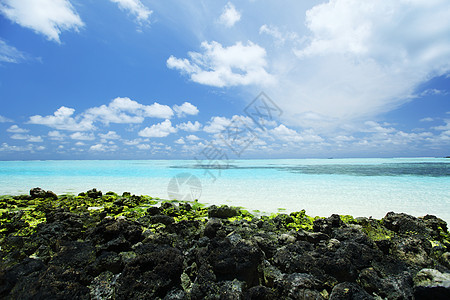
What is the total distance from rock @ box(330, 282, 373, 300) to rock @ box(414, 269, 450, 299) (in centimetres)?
72

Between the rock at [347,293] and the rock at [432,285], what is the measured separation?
72cm

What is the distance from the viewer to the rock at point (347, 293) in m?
3.20

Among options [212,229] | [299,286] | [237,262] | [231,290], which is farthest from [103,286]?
[299,286]

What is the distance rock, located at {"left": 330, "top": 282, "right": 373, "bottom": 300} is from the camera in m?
3.20

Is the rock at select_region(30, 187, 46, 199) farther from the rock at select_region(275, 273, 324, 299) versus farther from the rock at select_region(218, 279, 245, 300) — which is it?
the rock at select_region(275, 273, 324, 299)

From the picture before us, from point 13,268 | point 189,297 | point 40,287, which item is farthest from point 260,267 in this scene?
point 13,268

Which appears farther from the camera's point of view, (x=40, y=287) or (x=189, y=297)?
(x=189, y=297)

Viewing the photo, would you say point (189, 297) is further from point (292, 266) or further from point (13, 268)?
point (13, 268)

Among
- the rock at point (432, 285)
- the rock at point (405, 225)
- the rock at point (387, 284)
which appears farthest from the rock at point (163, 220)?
the rock at point (405, 225)

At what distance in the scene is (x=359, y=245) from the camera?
445cm

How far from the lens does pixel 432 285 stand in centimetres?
309

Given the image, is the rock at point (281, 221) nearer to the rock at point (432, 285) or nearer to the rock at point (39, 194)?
the rock at point (432, 285)

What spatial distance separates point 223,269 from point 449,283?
129 inches

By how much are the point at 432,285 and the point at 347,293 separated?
120 cm
